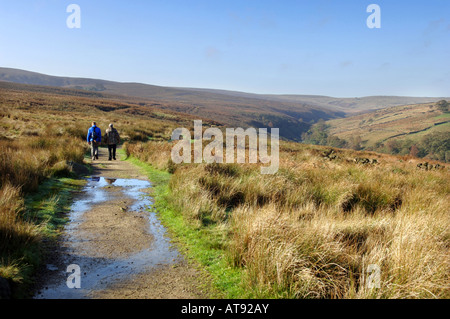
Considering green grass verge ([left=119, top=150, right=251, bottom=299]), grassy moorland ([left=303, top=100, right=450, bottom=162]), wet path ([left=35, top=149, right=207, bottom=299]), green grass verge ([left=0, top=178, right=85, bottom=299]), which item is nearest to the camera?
green grass verge ([left=0, top=178, right=85, bottom=299])

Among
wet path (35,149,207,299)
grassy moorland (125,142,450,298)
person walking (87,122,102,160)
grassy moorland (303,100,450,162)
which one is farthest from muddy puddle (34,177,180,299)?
grassy moorland (303,100,450,162)

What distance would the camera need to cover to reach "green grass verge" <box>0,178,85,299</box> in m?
3.57

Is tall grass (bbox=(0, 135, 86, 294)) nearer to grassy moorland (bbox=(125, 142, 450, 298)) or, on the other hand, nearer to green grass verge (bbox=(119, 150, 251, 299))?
green grass verge (bbox=(119, 150, 251, 299))

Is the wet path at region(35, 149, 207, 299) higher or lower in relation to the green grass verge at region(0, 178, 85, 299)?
lower

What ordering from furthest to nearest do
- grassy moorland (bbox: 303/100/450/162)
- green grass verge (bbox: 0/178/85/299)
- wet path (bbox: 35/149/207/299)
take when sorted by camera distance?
grassy moorland (bbox: 303/100/450/162) → wet path (bbox: 35/149/207/299) → green grass verge (bbox: 0/178/85/299)

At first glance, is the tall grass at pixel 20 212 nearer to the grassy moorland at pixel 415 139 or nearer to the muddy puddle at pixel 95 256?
the muddy puddle at pixel 95 256

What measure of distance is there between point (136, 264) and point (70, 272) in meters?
0.90

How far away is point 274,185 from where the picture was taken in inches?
346

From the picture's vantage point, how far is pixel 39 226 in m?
5.43

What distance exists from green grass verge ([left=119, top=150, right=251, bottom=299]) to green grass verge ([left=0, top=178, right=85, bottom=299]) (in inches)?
84.1

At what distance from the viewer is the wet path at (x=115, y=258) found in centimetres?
383

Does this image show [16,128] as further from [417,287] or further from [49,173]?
[417,287]

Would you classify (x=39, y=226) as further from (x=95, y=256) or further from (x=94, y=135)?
(x=94, y=135)

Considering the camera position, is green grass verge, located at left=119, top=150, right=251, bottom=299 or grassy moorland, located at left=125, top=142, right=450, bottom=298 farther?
green grass verge, located at left=119, top=150, right=251, bottom=299
